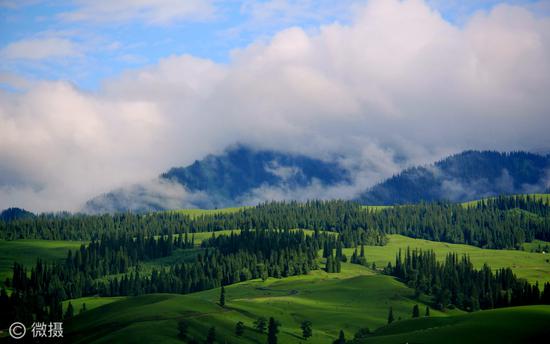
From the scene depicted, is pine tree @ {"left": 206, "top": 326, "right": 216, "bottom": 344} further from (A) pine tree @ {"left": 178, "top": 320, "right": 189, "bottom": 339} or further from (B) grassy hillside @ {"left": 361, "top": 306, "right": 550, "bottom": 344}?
(B) grassy hillside @ {"left": 361, "top": 306, "right": 550, "bottom": 344}


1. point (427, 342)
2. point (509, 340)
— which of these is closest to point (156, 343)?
point (427, 342)

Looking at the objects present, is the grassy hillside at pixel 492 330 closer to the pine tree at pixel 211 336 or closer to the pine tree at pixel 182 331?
the pine tree at pixel 211 336

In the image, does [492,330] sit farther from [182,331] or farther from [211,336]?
[182,331]

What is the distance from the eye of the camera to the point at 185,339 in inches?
7643

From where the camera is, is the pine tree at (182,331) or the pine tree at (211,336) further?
the pine tree at (182,331)

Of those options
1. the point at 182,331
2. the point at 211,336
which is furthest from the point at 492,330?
the point at 182,331

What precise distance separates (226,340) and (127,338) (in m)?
26.4

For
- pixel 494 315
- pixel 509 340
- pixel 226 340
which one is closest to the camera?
pixel 509 340

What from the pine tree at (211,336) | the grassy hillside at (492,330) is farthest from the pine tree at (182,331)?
the grassy hillside at (492,330)

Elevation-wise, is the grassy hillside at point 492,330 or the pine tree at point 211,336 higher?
the grassy hillside at point 492,330

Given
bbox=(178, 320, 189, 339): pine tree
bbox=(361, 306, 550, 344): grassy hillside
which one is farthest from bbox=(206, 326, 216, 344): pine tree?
bbox=(361, 306, 550, 344): grassy hillside

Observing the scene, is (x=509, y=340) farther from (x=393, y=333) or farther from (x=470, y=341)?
(x=393, y=333)

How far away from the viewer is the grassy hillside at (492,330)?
162 metres

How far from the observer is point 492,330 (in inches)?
6580
